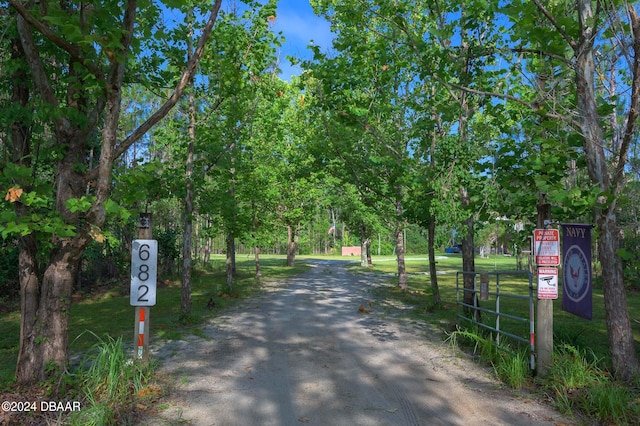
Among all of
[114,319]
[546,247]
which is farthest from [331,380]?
[114,319]

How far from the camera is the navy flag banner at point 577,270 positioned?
6699mm

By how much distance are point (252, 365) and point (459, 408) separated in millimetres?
3369

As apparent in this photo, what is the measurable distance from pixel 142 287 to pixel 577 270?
21.6 feet

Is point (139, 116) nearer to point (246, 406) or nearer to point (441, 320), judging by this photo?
point (441, 320)

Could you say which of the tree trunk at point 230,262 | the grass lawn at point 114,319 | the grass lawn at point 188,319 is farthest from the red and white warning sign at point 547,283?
the tree trunk at point 230,262

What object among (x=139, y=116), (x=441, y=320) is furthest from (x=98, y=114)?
(x=139, y=116)

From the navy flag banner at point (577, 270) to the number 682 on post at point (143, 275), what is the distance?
6.36 meters

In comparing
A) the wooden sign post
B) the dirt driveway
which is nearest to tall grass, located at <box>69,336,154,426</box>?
the dirt driveway

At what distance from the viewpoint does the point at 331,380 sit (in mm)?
6434

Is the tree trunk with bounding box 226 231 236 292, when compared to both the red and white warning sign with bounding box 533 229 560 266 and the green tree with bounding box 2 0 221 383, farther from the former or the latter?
the red and white warning sign with bounding box 533 229 560 266

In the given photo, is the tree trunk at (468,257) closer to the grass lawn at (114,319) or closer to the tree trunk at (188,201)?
the grass lawn at (114,319)

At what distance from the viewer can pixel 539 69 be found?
7.50 metres

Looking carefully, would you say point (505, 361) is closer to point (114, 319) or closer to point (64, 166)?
point (64, 166)

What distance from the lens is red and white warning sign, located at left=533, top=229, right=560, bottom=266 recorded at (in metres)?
6.51
